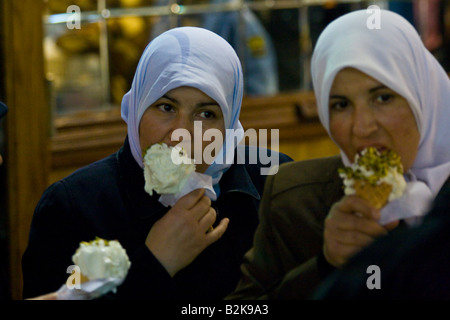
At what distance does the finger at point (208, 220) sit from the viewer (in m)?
1.62

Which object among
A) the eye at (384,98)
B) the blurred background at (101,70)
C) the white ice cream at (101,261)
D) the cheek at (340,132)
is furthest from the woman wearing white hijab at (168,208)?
the blurred background at (101,70)

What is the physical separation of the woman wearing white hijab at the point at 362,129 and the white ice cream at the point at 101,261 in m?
0.29

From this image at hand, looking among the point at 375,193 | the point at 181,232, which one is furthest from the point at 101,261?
the point at 375,193

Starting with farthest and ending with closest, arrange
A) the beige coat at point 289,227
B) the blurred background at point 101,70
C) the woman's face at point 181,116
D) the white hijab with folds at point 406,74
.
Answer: the blurred background at point 101,70, the woman's face at point 181,116, the beige coat at point 289,227, the white hijab with folds at point 406,74

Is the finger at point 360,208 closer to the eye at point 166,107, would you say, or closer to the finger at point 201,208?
the finger at point 201,208

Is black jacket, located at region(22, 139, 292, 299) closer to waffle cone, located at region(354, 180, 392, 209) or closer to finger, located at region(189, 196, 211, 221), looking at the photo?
finger, located at region(189, 196, 211, 221)

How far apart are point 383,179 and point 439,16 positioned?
247 centimetres

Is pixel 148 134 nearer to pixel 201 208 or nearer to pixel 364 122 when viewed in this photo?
pixel 201 208

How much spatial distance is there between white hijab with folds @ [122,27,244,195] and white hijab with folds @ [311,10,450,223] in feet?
0.92

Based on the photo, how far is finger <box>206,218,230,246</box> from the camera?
1.64 metres

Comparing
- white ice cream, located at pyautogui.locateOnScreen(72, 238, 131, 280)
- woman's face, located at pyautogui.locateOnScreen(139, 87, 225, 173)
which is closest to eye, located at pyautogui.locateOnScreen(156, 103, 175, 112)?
woman's face, located at pyautogui.locateOnScreen(139, 87, 225, 173)

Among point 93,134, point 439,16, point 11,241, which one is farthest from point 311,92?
point 11,241

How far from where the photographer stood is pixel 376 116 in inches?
58.2

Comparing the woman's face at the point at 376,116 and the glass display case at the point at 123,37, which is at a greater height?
the glass display case at the point at 123,37
